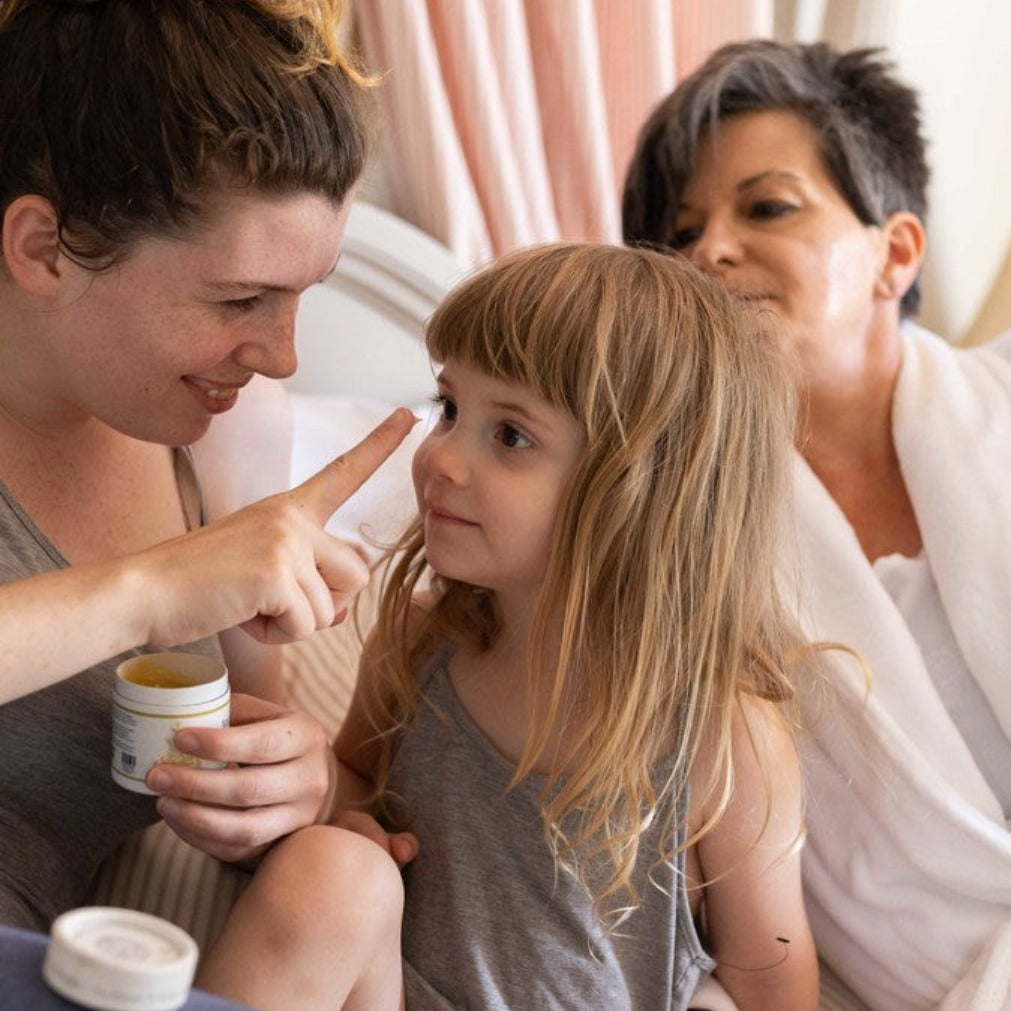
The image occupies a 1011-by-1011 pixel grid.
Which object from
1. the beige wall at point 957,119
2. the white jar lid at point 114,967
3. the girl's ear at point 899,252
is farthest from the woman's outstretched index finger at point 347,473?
the beige wall at point 957,119

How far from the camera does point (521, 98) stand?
1.94 m

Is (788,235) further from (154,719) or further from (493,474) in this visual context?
(154,719)

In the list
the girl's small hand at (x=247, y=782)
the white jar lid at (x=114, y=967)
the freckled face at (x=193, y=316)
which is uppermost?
the freckled face at (x=193, y=316)

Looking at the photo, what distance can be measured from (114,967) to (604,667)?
559 mm

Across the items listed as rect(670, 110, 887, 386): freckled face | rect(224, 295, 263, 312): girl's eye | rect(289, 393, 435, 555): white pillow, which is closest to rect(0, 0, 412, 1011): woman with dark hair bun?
rect(224, 295, 263, 312): girl's eye

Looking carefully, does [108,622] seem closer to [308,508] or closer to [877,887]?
Result: [308,508]

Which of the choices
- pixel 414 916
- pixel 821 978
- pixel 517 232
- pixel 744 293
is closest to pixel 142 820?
pixel 414 916

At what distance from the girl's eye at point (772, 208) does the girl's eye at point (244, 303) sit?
2.28ft

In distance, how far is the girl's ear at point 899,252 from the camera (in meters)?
1.72

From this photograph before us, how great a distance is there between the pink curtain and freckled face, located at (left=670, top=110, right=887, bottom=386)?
12.8 inches

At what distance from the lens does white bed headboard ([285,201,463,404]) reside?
1910 millimetres

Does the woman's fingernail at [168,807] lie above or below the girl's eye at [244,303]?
below

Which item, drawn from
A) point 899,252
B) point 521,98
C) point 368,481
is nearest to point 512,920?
point 368,481

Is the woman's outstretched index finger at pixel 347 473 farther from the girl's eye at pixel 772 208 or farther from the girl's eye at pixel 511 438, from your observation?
the girl's eye at pixel 772 208
